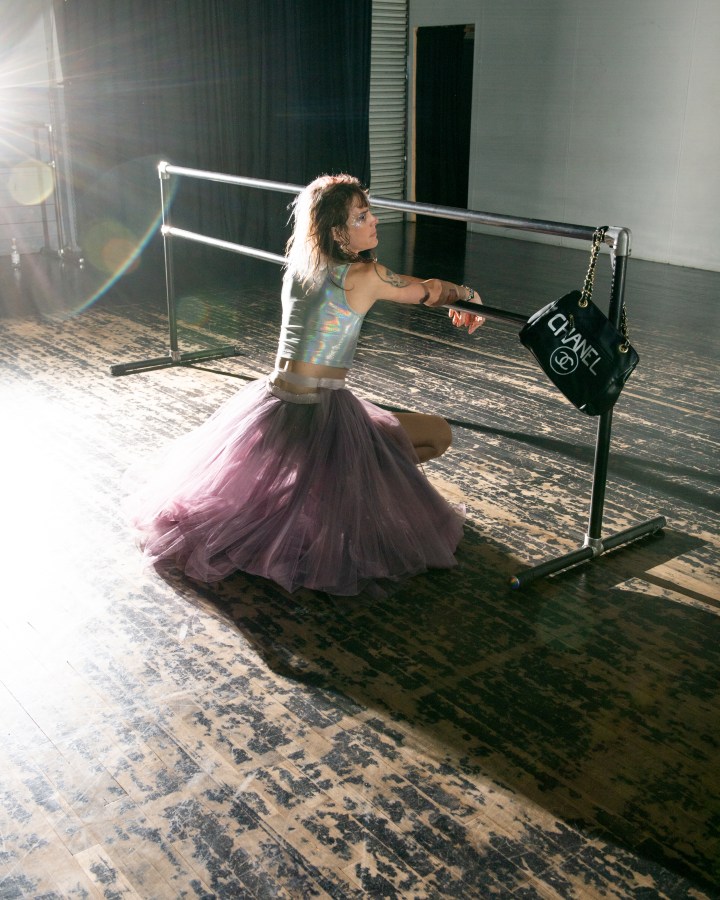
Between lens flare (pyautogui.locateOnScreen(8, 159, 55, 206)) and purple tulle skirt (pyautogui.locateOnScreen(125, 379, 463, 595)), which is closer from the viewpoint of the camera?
purple tulle skirt (pyautogui.locateOnScreen(125, 379, 463, 595))

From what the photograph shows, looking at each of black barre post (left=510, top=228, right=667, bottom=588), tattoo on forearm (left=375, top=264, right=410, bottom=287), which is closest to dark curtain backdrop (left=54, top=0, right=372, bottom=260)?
tattoo on forearm (left=375, top=264, right=410, bottom=287)

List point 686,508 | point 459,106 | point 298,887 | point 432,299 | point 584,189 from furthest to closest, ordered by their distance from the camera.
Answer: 1. point 459,106
2. point 584,189
3. point 686,508
4. point 432,299
5. point 298,887

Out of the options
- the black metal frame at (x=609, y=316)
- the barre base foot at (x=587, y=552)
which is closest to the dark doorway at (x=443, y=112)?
the black metal frame at (x=609, y=316)

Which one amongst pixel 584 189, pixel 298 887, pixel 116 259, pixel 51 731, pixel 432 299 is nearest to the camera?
pixel 298 887

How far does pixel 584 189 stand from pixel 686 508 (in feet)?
18.1

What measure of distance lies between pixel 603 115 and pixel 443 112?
1992 mm

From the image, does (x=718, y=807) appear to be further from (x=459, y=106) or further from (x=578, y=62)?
(x=459, y=106)

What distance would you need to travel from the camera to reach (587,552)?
2537 mm

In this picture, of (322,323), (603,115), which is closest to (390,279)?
(322,323)

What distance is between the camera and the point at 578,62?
7641mm

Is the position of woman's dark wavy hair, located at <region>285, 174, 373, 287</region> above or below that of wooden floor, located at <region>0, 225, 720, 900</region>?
above

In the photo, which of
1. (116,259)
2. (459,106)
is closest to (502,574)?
(116,259)

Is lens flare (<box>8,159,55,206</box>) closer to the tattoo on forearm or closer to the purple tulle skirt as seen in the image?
the purple tulle skirt

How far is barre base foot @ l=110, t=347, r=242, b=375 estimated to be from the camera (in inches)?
168
